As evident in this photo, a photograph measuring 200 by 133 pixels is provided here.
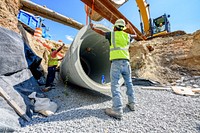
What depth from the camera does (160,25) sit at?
9.62 meters

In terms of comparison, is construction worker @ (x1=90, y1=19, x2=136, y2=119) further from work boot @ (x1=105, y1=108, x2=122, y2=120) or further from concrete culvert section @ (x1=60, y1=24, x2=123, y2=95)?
concrete culvert section @ (x1=60, y1=24, x2=123, y2=95)

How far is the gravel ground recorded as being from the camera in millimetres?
1915

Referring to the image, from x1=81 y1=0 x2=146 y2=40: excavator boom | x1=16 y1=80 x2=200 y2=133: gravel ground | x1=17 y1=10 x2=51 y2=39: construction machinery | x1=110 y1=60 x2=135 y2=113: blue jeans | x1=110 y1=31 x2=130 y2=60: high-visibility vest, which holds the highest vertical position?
x1=17 y1=10 x2=51 y2=39: construction machinery

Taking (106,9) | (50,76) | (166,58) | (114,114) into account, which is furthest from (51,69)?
(166,58)

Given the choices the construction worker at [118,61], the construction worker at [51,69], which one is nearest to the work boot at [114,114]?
the construction worker at [118,61]

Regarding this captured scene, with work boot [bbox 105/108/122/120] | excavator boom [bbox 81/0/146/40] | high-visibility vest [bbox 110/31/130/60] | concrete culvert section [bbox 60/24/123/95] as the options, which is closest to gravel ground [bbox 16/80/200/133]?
work boot [bbox 105/108/122/120]

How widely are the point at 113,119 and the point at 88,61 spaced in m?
2.63

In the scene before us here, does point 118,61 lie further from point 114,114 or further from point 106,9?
point 106,9

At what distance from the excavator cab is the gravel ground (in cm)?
719

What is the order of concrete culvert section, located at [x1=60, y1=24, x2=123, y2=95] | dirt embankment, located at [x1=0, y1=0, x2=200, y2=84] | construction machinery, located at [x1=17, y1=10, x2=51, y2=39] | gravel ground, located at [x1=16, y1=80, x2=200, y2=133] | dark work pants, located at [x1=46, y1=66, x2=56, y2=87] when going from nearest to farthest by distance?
gravel ground, located at [x1=16, y1=80, x2=200, y2=133], concrete culvert section, located at [x1=60, y1=24, x2=123, y2=95], dark work pants, located at [x1=46, y1=66, x2=56, y2=87], dirt embankment, located at [x1=0, y1=0, x2=200, y2=84], construction machinery, located at [x1=17, y1=10, x2=51, y2=39]

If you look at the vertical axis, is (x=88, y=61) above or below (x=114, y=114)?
above

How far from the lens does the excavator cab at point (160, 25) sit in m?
9.37

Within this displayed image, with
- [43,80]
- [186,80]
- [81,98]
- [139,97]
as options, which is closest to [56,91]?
[81,98]

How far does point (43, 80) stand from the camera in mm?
4184
